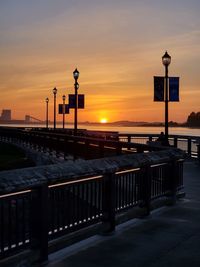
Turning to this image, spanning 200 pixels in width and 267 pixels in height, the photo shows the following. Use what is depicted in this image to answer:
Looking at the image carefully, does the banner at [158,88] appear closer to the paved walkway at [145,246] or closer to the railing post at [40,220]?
the paved walkway at [145,246]

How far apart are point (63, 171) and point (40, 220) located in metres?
0.85

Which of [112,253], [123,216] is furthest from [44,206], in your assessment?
[123,216]

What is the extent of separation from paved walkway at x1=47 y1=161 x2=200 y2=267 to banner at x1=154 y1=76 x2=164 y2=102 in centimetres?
1601

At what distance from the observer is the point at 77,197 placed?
7957 millimetres

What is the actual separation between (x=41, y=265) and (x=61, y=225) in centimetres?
117

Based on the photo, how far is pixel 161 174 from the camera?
37.4 feet

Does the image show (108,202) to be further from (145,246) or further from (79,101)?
(79,101)

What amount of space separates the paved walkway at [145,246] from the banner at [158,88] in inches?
630

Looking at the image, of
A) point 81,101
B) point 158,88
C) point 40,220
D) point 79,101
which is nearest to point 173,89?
point 158,88

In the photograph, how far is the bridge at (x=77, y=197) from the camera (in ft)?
20.4

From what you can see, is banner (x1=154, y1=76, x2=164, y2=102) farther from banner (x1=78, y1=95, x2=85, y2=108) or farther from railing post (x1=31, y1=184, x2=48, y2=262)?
banner (x1=78, y1=95, x2=85, y2=108)

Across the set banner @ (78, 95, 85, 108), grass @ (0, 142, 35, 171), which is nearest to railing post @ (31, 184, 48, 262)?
grass @ (0, 142, 35, 171)

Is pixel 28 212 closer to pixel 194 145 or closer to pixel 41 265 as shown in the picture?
pixel 41 265

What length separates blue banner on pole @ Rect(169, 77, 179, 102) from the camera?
26530mm
